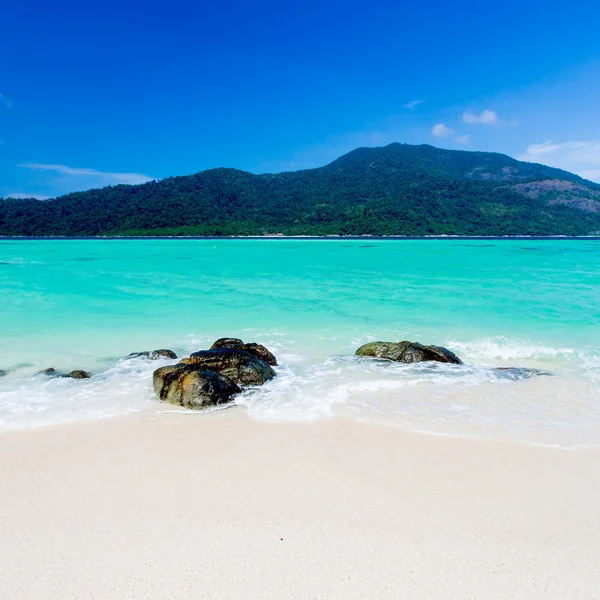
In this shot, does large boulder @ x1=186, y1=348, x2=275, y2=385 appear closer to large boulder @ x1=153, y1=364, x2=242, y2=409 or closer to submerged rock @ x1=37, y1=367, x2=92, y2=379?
large boulder @ x1=153, y1=364, x2=242, y2=409

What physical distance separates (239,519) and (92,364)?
6746 millimetres

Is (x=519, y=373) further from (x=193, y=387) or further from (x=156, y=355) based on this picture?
(x=156, y=355)

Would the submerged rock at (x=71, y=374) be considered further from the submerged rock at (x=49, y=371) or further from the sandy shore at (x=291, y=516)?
the sandy shore at (x=291, y=516)

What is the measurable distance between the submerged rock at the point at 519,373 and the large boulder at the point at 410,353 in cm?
89

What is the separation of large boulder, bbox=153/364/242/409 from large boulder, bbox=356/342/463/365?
3.55 m

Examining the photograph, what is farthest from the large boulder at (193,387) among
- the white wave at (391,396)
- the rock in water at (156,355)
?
the rock in water at (156,355)

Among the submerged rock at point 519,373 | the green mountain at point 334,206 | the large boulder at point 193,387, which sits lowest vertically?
the submerged rock at point 519,373

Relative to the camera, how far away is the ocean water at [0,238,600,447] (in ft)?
21.6

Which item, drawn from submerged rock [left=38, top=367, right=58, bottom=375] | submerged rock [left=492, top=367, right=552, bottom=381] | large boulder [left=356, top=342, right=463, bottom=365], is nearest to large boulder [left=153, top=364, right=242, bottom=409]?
submerged rock [left=38, top=367, right=58, bottom=375]

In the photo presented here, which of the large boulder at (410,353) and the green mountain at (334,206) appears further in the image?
the green mountain at (334,206)

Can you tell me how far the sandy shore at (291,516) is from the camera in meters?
3.23

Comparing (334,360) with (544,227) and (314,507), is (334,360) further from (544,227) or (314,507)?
(544,227)

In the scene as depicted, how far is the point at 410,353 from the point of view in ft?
30.7

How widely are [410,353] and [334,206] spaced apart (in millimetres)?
127082
